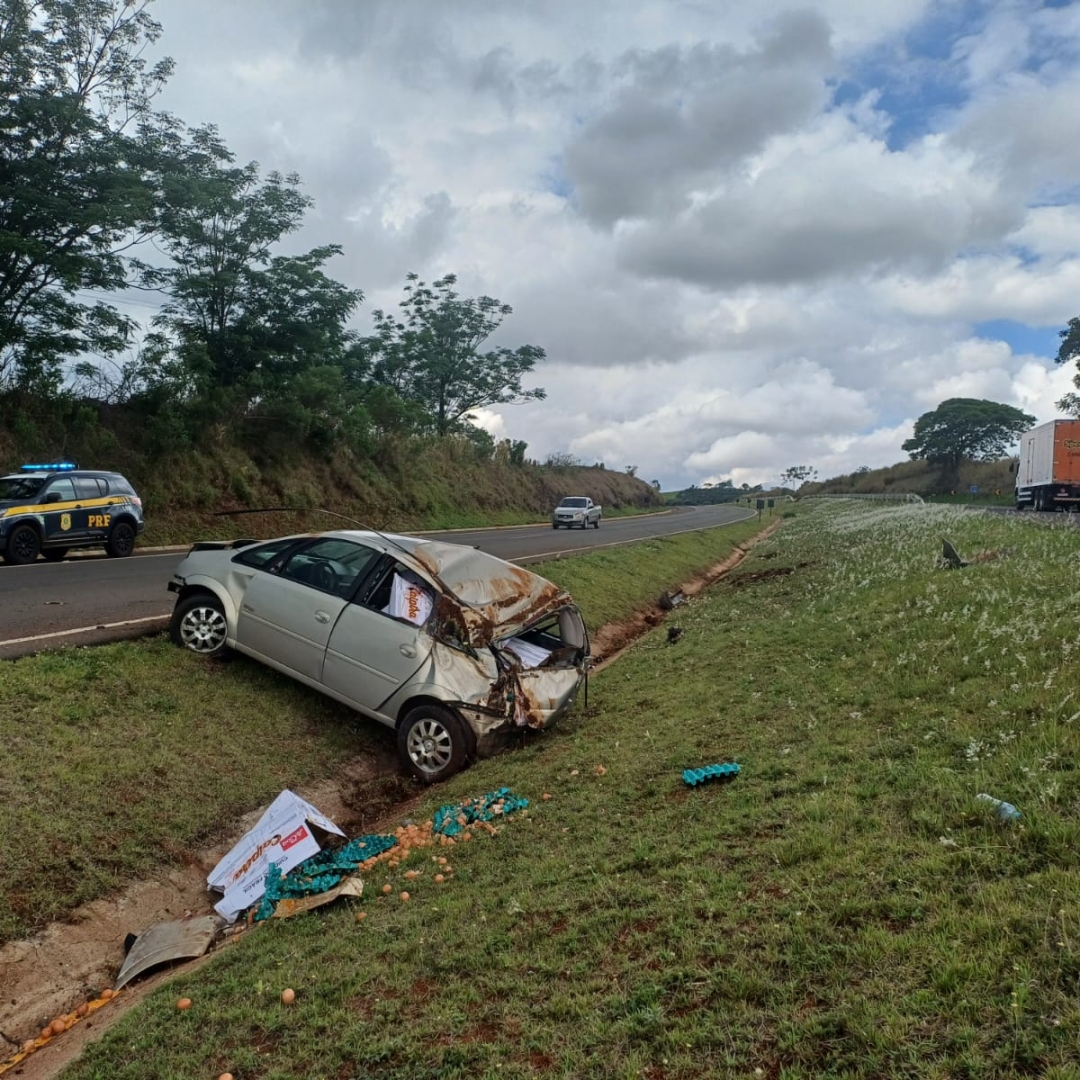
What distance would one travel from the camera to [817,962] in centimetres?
300

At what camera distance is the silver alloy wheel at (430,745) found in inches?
262

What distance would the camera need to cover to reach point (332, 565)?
7.59 meters

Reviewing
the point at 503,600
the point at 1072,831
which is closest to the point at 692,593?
the point at 503,600

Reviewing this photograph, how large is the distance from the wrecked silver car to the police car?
27.7 ft

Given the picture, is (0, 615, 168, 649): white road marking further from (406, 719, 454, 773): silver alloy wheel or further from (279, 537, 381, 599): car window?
(406, 719, 454, 773): silver alloy wheel

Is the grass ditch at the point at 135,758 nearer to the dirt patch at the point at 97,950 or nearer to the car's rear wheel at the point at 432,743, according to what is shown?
the dirt patch at the point at 97,950

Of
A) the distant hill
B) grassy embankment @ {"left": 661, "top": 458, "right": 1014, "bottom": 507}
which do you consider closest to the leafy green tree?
grassy embankment @ {"left": 661, "top": 458, "right": 1014, "bottom": 507}

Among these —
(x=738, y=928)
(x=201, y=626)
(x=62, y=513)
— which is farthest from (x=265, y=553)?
(x=62, y=513)

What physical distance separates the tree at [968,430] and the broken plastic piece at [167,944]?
282 ft

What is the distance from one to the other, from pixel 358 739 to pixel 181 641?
226cm

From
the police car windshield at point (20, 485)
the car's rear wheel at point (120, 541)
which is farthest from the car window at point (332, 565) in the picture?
the car's rear wheel at point (120, 541)

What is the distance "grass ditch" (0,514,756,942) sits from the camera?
488 cm

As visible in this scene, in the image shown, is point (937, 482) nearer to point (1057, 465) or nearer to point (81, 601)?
point (1057, 465)

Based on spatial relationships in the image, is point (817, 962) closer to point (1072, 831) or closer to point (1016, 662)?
point (1072, 831)
